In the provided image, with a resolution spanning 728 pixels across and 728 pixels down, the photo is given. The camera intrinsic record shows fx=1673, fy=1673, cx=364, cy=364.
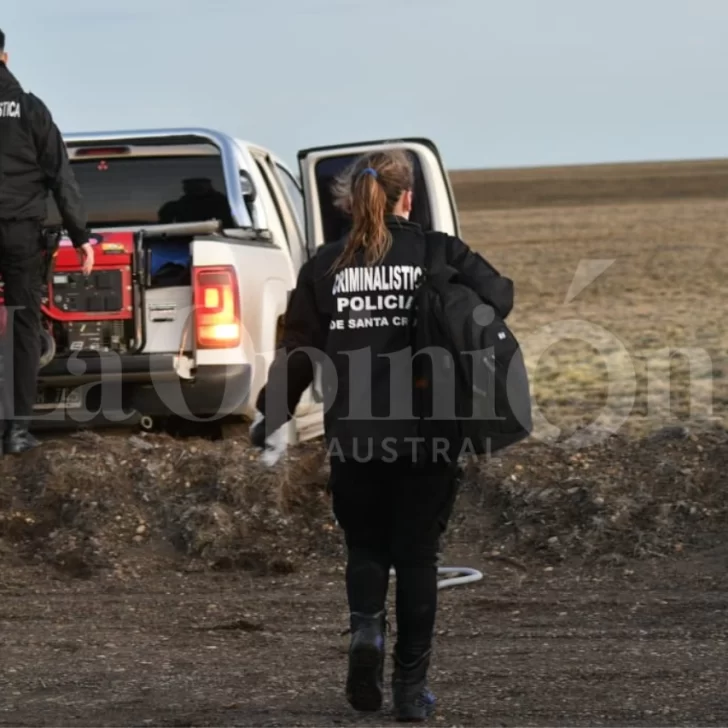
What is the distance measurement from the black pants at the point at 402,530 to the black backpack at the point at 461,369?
0.15 metres

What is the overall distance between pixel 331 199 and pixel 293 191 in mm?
1829

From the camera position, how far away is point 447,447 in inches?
194

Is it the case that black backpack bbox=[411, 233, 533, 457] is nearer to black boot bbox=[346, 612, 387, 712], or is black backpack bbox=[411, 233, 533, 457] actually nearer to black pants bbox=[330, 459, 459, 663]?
black pants bbox=[330, 459, 459, 663]

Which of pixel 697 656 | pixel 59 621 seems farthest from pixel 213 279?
pixel 697 656

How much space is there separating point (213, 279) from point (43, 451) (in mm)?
1222

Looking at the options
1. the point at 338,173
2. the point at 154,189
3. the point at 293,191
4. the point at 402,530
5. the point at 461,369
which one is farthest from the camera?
the point at 293,191

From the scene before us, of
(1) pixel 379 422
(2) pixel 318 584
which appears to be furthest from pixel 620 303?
(1) pixel 379 422

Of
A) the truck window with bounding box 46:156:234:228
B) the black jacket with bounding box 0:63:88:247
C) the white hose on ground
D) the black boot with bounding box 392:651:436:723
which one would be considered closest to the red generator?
the black jacket with bounding box 0:63:88:247

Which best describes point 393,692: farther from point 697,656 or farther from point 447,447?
point 697,656

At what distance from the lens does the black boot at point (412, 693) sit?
4988mm

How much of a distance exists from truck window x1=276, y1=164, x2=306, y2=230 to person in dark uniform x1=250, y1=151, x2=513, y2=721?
5.98 meters

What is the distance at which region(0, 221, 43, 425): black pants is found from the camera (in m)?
7.88

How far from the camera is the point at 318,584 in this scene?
7.30 metres

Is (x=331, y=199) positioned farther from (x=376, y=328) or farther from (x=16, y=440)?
(x=376, y=328)
